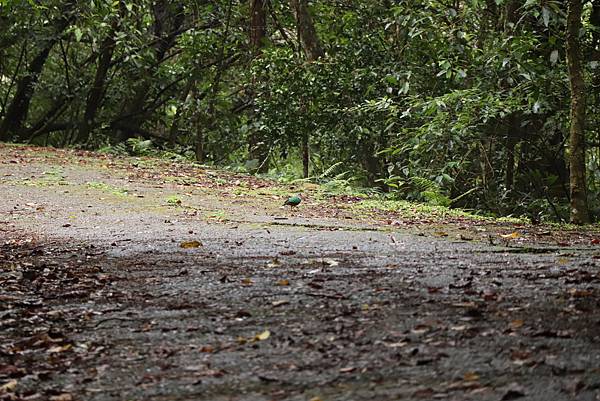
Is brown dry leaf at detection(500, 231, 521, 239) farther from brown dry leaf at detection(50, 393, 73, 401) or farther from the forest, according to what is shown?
brown dry leaf at detection(50, 393, 73, 401)

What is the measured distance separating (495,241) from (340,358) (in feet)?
12.0

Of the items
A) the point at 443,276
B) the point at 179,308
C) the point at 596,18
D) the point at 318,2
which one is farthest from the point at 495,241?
the point at 318,2

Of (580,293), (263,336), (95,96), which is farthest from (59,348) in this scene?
(95,96)

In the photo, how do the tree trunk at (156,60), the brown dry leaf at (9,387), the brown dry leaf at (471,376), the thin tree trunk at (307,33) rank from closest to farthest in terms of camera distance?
the brown dry leaf at (471,376)
the brown dry leaf at (9,387)
the thin tree trunk at (307,33)
the tree trunk at (156,60)

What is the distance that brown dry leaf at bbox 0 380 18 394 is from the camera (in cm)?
270

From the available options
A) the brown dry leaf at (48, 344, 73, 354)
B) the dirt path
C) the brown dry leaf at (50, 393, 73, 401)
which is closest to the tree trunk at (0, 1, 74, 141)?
the dirt path

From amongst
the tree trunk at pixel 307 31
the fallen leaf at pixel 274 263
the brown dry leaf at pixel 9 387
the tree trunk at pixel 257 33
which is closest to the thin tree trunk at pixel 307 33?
the tree trunk at pixel 307 31

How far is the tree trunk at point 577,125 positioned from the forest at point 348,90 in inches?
0.8

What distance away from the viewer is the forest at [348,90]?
9547 millimetres

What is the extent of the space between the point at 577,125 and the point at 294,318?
17.2 ft

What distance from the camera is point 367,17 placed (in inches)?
544

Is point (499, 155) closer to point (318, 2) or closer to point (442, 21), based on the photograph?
point (442, 21)

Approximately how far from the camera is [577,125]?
7.68m

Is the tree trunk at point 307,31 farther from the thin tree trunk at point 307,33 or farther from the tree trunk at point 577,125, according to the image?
the tree trunk at point 577,125
